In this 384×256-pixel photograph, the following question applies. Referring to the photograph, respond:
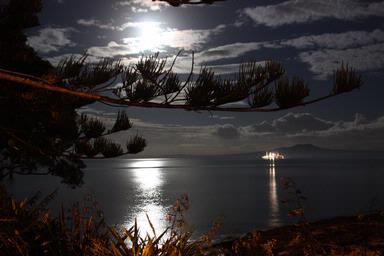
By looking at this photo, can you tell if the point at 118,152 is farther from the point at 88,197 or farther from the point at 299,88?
the point at 299,88

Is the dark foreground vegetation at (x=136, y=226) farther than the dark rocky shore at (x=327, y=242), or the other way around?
the dark rocky shore at (x=327, y=242)

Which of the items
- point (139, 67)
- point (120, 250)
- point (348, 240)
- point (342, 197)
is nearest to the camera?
point (120, 250)

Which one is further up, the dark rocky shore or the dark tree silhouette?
the dark tree silhouette

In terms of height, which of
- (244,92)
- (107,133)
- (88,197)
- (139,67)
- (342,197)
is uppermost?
(139,67)

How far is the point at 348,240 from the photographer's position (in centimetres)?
627

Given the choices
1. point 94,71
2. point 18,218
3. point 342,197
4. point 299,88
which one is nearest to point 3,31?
point 94,71

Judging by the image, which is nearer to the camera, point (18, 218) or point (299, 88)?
point (18, 218)

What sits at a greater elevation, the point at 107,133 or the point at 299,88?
the point at 299,88

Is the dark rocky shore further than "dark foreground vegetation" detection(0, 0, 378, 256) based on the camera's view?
Yes

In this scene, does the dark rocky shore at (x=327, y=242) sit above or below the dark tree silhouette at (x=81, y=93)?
below

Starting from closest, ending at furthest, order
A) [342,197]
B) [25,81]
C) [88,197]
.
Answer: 1. [25,81]
2. [88,197]
3. [342,197]

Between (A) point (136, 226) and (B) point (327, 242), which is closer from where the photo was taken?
(A) point (136, 226)

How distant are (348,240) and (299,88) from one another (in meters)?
2.78

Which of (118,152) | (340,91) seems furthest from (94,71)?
(118,152)
